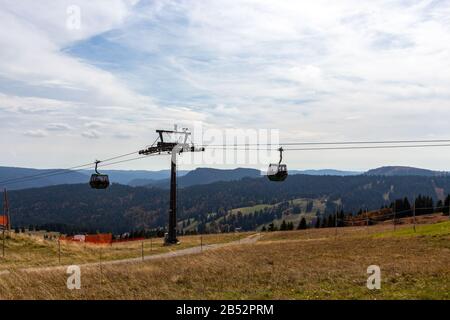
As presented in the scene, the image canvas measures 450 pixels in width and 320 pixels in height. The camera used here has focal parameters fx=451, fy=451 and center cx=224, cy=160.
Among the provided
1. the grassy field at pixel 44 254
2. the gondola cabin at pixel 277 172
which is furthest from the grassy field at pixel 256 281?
the grassy field at pixel 44 254

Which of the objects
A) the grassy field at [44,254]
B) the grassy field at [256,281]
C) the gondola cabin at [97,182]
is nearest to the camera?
the grassy field at [256,281]

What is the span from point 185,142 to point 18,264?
25.0 meters

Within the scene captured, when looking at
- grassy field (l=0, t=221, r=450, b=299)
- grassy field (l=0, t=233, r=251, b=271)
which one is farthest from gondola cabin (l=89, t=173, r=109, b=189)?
grassy field (l=0, t=221, r=450, b=299)

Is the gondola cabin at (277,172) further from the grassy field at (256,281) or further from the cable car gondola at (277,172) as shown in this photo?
the grassy field at (256,281)

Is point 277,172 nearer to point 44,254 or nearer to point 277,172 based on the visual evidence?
point 277,172

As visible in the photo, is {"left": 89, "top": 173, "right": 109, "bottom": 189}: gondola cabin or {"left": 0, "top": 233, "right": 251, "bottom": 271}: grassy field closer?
{"left": 0, "top": 233, "right": 251, "bottom": 271}: grassy field

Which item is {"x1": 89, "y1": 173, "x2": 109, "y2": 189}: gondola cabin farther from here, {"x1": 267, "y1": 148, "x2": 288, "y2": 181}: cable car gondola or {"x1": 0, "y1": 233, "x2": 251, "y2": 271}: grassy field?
{"x1": 267, "y1": 148, "x2": 288, "y2": 181}: cable car gondola

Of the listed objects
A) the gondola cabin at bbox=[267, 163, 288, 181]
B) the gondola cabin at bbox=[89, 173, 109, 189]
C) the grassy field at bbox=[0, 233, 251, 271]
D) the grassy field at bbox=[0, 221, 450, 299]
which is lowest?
the grassy field at bbox=[0, 233, 251, 271]

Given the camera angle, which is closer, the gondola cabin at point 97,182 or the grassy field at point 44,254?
the grassy field at point 44,254

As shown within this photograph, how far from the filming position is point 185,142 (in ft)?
182

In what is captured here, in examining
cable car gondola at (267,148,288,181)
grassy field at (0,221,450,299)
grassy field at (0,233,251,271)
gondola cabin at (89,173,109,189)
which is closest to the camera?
grassy field at (0,221,450,299)

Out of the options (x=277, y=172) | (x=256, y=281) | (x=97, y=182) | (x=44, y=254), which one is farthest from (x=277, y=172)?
(x=44, y=254)
